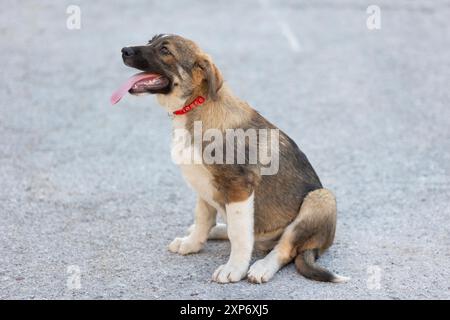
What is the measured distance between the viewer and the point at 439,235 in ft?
20.1

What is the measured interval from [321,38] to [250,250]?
23.8 ft

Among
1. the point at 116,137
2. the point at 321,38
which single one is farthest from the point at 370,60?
the point at 116,137

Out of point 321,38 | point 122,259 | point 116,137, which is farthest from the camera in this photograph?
point 321,38

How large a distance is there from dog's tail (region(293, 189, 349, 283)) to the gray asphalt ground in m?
0.14

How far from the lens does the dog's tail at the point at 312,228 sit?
212 inches

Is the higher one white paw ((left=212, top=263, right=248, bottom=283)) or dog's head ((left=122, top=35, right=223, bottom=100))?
dog's head ((left=122, top=35, right=223, bottom=100))

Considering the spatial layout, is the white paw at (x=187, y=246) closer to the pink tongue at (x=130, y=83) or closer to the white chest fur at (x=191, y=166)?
the white chest fur at (x=191, y=166)

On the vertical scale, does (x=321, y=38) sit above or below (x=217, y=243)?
above

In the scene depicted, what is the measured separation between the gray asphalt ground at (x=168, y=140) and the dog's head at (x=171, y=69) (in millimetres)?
1276

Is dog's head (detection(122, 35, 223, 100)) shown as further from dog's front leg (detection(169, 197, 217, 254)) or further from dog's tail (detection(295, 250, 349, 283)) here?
dog's tail (detection(295, 250, 349, 283))

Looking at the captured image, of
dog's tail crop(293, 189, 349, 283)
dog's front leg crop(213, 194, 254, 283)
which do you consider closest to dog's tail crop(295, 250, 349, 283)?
dog's tail crop(293, 189, 349, 283)

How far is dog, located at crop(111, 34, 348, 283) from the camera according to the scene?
514 centimetres
